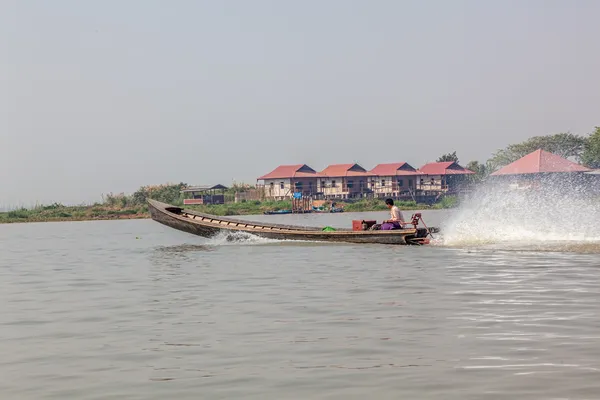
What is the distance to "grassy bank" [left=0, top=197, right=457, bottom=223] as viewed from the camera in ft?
214

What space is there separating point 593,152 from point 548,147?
870 cm

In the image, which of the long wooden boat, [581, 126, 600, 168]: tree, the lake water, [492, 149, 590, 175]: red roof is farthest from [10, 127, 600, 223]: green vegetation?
the lake water

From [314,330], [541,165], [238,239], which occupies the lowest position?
[314,330]

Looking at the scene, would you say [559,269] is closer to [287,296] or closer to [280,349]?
[287,296]

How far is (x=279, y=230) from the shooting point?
2244 centimetres

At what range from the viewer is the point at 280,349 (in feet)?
25.9

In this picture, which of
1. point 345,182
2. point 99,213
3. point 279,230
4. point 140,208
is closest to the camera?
point 279,230

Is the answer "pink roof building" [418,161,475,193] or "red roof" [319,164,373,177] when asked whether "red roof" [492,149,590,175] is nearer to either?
"pink roof building" [418,161,475,193]

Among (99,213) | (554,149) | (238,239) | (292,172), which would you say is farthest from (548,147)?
(238,239)

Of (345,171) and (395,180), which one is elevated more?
(345,171)

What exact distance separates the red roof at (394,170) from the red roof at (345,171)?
1.17 m

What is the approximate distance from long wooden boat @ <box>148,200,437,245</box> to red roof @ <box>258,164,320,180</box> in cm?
5424

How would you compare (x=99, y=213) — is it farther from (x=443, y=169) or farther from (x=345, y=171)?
(x=443, y=169)

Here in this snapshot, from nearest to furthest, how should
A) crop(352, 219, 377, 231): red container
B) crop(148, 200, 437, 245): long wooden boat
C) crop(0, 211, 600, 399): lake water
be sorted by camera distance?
crop(0, 211, 600, 399): lake water → crop(148, 200, 437, 245): long wooden boat → crop(352, 219, 377, 231): red container
